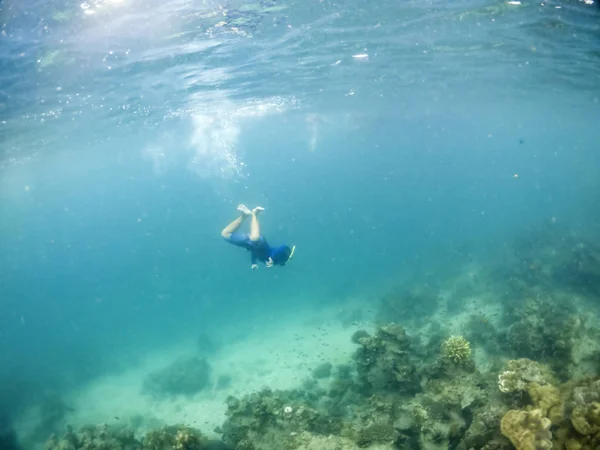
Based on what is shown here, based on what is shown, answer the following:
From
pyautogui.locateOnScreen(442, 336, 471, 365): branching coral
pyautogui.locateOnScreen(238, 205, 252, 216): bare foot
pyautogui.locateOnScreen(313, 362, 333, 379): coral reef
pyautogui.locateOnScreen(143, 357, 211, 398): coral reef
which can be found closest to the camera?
pyautogui.locateOnScreen(442, 336, 471, 365): branching coral

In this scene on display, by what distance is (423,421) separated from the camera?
690 cm

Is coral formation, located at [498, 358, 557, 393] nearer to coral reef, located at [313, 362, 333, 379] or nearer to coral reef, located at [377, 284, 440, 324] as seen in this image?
coral reef, located at [313, 362, 333, 379]

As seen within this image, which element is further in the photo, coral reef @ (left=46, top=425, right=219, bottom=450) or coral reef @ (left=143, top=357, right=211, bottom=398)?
coral reef @ (left=143, top=357, right=211, bottom=398)

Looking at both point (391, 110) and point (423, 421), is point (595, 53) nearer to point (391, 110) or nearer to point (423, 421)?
→ point (423, 421)

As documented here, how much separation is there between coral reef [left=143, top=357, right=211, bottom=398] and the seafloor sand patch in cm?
56

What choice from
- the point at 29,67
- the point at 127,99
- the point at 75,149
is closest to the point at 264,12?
the point at 29,67

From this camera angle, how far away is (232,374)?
20.3 meters

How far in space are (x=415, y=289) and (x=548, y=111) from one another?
40433 millimetres

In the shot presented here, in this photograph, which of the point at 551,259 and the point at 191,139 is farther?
the point at 191,139

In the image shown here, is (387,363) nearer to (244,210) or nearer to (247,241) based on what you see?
(247,241)

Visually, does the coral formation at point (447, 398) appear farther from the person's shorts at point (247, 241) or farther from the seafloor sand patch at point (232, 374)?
the person's shorts at point (247, 241)

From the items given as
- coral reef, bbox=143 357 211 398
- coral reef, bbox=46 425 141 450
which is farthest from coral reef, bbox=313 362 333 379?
coral reef, bbox=46 425 141 450

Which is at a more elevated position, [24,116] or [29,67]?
Result: [29,67]

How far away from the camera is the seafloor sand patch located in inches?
683
